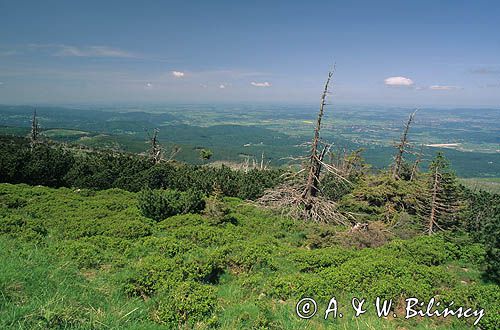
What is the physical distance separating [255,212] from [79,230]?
10.5 m

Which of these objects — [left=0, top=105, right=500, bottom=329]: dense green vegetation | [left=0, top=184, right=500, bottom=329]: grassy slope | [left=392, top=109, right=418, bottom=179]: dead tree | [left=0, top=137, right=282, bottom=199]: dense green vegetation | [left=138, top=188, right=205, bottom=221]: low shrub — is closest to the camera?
[left=0, top=184, right=500, bottom=329]: grassy slope

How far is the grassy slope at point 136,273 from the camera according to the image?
4559mm

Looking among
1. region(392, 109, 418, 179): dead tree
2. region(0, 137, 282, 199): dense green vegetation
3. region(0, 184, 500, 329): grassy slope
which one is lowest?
region(0, 137, 282, 199): dense green vegetation

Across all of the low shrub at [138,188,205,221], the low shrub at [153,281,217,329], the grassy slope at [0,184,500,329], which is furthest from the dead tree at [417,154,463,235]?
the low shrub at [153,281,217,329]

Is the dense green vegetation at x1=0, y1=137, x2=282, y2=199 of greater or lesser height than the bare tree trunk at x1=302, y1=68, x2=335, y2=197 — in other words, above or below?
below

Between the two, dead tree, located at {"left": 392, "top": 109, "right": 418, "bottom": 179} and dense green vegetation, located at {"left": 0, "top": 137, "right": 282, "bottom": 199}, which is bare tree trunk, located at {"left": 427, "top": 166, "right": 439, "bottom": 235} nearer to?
dead tree, located at {"left": 392, "top": 109, "right": 418, "bottom": 179}

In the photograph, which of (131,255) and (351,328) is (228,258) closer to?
(131,255)

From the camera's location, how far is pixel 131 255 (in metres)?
9.74

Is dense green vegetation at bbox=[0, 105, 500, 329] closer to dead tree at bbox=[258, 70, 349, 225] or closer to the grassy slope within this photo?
the grassy slope

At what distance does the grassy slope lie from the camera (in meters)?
4.56

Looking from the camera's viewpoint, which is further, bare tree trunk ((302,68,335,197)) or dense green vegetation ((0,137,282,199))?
dense green vegetation ((0,137,282,199))

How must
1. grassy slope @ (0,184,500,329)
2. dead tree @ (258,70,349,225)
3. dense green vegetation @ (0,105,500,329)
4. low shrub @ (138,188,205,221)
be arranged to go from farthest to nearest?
dead tree @ (258,70,349,225) → low shrub @ (138,188,205,221) → dense green vegetation @ (0,105,500,329) → grassy slope @ (0,184,500,329)

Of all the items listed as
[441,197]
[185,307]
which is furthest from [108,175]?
[441,197]

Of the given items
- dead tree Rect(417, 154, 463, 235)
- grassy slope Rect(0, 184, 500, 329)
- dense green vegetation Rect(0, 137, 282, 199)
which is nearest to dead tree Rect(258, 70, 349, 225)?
grassy slope Rect(0, 184, 500, 329)
